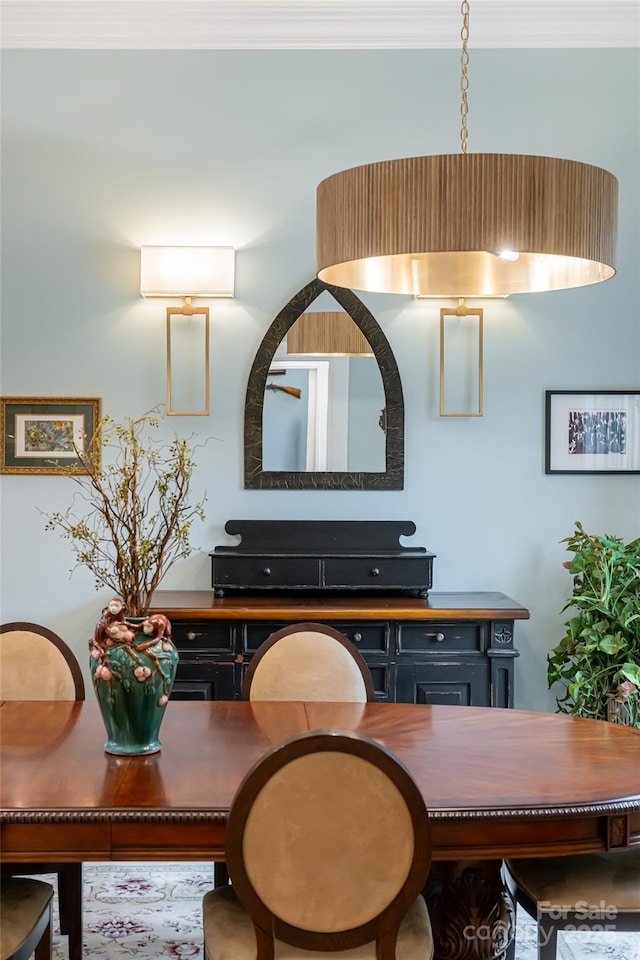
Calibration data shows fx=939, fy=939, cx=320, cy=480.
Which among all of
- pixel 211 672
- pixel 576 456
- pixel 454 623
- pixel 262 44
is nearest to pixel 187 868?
pixel 211 672

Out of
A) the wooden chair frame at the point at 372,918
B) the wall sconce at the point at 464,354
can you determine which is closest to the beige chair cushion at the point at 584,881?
the wooden chair frame at the point at 372,918

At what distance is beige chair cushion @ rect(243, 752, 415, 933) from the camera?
5.27ft

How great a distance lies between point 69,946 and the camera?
2.54m

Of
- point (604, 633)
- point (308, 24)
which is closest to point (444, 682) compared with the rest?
point (604, 633)

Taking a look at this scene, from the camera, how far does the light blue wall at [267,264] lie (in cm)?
402

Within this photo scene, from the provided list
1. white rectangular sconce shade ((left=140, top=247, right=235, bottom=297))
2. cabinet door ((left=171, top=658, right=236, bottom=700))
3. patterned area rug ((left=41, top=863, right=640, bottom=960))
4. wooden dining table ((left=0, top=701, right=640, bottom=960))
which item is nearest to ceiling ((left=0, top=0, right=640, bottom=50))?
white rectangular sconce shade ((left=140, top=247, right=235, bottom=297))

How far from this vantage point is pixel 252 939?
1.86m

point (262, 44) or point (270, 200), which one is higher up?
point (262, 44)

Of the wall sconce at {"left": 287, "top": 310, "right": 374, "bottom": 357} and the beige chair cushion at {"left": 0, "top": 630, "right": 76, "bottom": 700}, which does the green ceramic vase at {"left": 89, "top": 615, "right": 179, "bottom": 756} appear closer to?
the beige chair cushion at {"left": 0, "top": 630, "right": 76, "bottom": 700}

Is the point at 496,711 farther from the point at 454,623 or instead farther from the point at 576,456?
the point at 576,456

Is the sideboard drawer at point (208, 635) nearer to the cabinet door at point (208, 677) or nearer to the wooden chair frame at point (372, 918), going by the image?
the cabinet door at point (208, 677)

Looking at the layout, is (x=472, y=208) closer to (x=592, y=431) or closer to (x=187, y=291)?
(x=187, y=291)

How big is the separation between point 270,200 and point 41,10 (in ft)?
3.99

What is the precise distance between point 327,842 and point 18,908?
796 mm
